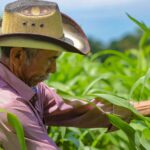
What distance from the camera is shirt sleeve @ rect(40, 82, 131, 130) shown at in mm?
2082

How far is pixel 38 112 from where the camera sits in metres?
1.97

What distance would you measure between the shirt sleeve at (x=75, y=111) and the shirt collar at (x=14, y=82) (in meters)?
0.23

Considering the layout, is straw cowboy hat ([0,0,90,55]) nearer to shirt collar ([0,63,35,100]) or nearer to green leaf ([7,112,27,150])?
shirt collar ([0,63,35,100])

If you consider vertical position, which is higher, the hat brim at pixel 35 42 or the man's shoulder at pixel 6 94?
the hat brim at pixel 35 42

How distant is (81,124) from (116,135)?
83 centimetres

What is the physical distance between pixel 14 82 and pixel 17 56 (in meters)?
0.07

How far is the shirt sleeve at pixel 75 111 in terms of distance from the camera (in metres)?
2.08

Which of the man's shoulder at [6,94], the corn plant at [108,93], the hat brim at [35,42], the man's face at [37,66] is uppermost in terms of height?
the hat brim at [35,42]

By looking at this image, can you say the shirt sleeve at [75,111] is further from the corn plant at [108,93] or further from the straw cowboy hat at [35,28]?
the straw cowboy hat at [35,28]

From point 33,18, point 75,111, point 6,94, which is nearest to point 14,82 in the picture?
point 6,94

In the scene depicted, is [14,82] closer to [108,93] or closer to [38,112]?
[38,112]

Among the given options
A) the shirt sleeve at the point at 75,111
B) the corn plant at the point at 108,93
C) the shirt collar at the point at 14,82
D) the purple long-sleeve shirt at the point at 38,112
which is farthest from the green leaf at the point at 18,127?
the shirt sleeve at the point at 75,111

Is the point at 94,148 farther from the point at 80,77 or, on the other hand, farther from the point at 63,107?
the point at 80,77

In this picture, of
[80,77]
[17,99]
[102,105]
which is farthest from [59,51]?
[80,77]
